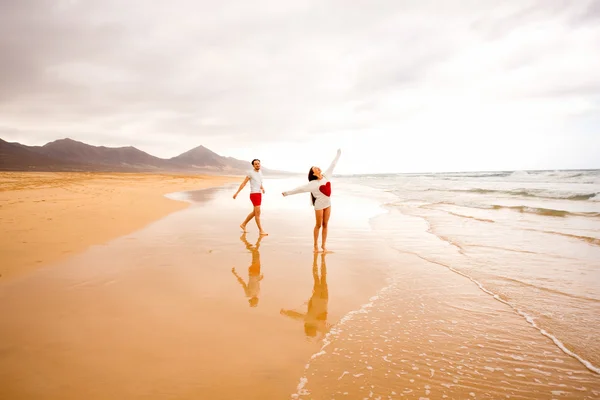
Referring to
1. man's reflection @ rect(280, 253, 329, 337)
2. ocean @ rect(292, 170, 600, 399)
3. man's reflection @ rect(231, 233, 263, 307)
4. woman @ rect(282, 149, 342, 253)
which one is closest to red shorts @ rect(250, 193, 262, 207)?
woman @ rect(282, 149, 342, 253)

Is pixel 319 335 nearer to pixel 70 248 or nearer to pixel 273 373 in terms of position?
pixel 273 373

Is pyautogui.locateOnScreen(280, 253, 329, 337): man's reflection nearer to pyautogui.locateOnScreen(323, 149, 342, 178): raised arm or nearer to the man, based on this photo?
pyautogui.locateOnScreen(323, 149, 342, 178): raised arm

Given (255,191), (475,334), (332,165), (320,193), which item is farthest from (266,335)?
(255,191)

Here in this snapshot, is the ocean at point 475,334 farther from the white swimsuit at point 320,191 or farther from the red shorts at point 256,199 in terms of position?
the red shorts at point 256,199

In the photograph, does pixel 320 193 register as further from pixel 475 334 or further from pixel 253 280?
pixel 475 334

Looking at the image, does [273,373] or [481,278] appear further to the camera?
[481,278]

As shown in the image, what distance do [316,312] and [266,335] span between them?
0.91 meters

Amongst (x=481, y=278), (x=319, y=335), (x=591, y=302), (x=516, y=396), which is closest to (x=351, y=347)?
(x=319, y=335)

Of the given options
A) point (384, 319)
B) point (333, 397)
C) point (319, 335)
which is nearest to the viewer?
point (333, 397)

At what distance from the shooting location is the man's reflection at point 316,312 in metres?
3.67

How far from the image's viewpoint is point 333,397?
99.7 inches

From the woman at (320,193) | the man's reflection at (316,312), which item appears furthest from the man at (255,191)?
the man's reflection at (316,312)

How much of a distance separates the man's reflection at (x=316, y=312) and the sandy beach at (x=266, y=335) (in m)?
0.03

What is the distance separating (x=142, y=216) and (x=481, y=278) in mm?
11694
